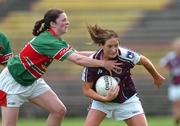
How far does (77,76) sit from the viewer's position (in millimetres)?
18438

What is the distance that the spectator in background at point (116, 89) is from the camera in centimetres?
878

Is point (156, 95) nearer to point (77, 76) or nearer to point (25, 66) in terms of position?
point (77, 76)

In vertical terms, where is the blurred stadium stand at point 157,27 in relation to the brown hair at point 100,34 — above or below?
below

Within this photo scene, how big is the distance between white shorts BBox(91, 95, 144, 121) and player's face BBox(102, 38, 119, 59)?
616 mm

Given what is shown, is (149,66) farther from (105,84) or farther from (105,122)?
(105,122)

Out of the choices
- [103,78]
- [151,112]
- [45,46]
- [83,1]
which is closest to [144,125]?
[103,78]

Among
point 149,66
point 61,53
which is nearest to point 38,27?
point 61,53

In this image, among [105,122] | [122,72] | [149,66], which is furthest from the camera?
[105,122]

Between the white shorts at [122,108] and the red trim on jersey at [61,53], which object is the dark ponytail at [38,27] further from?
the white shorts at [122,108]

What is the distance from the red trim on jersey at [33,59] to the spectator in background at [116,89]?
1.96 ft

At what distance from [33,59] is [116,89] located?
3.69 feet

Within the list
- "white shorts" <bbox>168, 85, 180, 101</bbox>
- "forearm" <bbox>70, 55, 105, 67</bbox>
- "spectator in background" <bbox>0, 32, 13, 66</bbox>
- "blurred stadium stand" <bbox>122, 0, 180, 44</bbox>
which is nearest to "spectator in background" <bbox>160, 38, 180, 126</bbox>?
"white shorts" <bbox>168, 85, 180, 101</bbox>

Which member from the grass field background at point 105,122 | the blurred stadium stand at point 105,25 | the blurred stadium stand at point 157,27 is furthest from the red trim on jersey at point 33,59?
the blurred stadium stand at point 157,27

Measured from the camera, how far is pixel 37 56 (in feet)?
30.3
